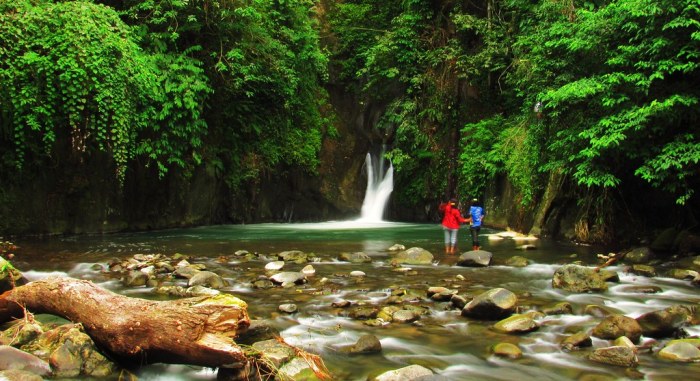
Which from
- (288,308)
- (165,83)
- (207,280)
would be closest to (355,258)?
(207,280)

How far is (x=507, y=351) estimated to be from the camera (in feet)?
16.0

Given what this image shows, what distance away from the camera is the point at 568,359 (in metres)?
4.81

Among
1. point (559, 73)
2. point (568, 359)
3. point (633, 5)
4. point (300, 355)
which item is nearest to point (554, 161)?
point (559, 73)

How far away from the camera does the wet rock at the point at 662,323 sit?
529 centimetres

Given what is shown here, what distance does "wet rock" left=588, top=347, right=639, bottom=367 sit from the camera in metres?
4.55

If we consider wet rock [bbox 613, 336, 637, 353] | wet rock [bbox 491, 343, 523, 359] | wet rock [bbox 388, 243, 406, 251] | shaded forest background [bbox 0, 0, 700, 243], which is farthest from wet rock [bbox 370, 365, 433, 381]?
wet rock [bbox 388, 243, 406, 251]

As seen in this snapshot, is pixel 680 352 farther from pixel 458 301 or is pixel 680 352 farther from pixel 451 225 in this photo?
pixel 451 225

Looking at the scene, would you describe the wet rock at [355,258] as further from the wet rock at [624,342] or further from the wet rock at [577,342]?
the wet rock at [624,342]

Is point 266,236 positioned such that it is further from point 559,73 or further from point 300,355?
point 300,355

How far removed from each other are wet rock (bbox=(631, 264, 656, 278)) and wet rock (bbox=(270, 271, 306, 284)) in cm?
560

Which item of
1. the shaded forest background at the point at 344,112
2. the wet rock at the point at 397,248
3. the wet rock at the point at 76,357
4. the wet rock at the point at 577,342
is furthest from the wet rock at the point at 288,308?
the shaded forest background at the point at 344,112

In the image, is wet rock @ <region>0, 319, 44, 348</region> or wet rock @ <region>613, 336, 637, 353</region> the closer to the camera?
wet rock @ <region>0, 319, 44, 348</region>

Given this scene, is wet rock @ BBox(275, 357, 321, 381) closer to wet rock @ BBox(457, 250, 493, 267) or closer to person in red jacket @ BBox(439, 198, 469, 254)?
wet rock @ BBox(457, 250, 493, 267)

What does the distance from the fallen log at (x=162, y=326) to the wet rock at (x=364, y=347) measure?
1.25m
